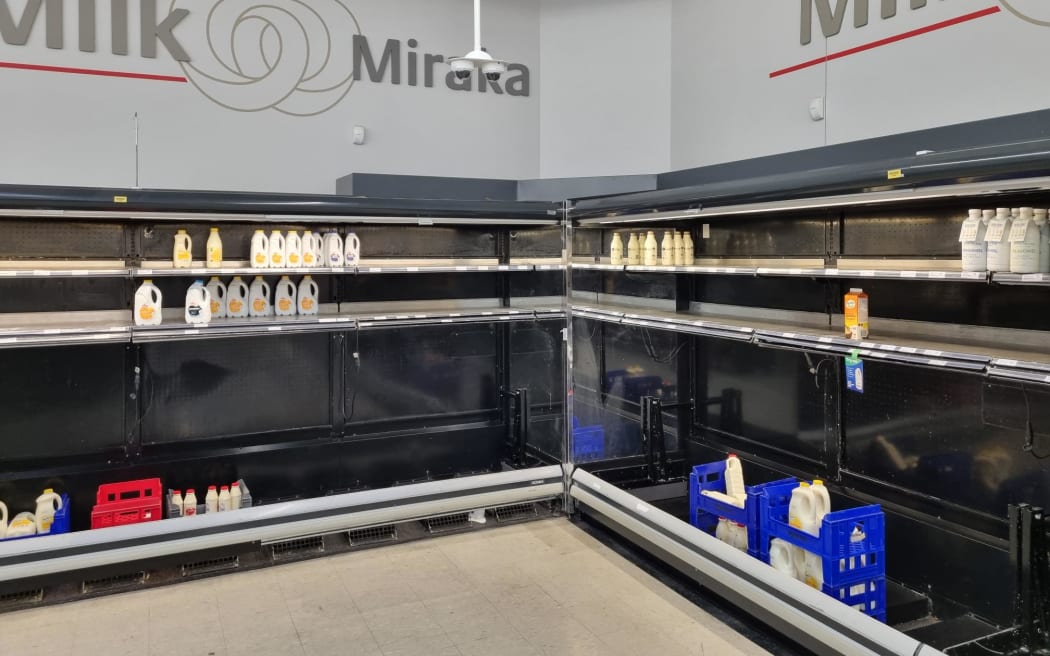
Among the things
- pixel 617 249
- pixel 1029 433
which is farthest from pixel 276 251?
pixel 1029 433

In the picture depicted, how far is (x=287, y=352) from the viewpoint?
539 centimetres

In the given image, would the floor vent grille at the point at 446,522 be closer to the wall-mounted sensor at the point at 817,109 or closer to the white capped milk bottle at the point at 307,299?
the white capped milk bottle at the point at 307,299

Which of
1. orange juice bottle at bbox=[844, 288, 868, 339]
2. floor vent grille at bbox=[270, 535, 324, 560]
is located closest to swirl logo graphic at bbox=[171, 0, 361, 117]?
floor vent grille at bbox=[270, 535, 324, 560]

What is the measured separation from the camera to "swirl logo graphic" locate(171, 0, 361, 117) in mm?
5496

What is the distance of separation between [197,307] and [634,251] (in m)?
2.73

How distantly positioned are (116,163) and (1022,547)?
5478 millimetres

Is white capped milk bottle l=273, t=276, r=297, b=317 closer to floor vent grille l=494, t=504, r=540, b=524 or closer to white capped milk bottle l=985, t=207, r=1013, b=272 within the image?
floor vent grille l=494, t=504, r=540, b=524

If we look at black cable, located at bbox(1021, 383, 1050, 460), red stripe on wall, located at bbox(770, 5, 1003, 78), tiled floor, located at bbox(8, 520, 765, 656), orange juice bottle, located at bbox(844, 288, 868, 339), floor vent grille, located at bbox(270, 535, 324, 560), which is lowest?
tiled floor, located at bbox(8, 520, 765, 656)

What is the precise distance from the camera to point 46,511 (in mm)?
4441

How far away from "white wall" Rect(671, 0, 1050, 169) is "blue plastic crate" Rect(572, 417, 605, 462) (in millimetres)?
2213

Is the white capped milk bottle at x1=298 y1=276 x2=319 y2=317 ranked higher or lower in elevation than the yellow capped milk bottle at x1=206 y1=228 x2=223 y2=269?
lower

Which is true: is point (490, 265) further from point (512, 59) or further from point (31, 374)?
point (31, 374)

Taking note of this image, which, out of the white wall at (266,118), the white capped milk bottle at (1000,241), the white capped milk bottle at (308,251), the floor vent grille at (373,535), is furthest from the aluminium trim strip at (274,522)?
the white capped milk bottle at (1000,241)

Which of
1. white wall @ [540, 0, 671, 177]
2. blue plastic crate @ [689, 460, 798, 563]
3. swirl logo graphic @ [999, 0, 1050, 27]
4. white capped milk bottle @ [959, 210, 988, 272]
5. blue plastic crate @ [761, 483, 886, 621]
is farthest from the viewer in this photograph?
white wall @ [540, 0, 671, 177]
